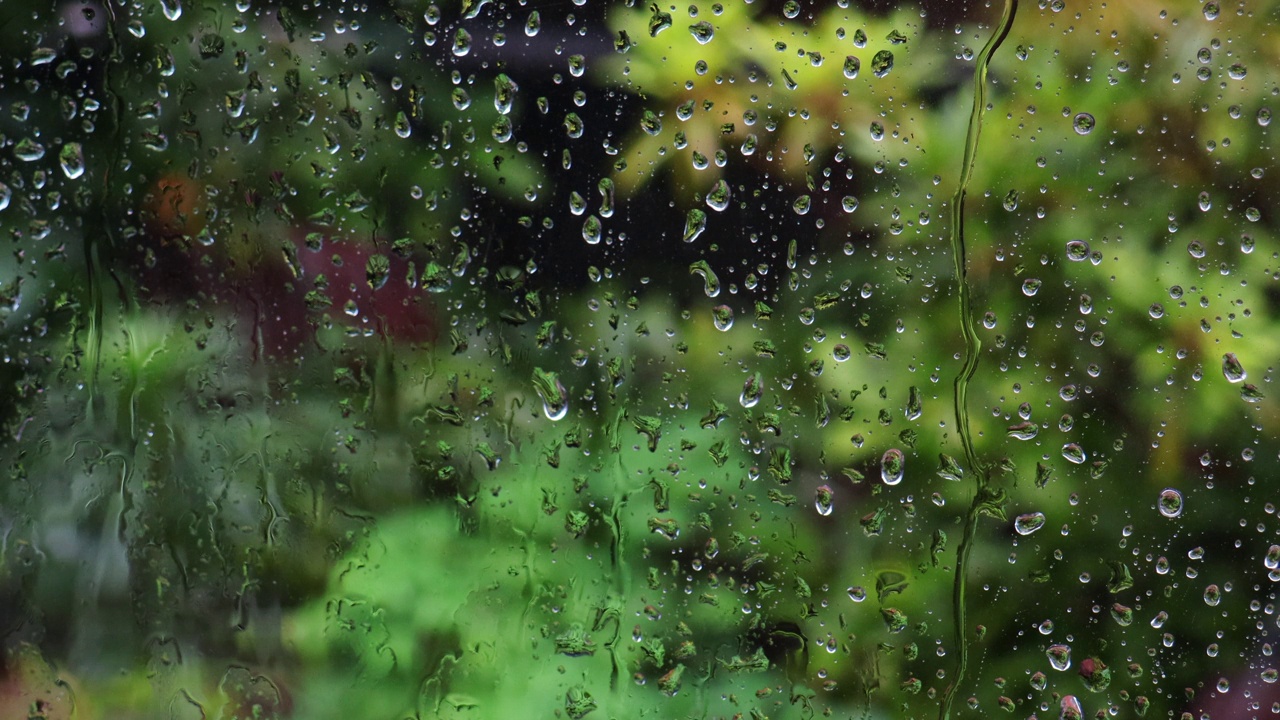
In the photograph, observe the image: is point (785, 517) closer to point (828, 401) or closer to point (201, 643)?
point (828, 401)

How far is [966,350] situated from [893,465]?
10 centimetres

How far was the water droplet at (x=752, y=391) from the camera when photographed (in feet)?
2.11

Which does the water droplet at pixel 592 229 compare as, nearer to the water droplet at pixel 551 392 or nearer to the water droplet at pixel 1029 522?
the water droplet at pixel 551 392

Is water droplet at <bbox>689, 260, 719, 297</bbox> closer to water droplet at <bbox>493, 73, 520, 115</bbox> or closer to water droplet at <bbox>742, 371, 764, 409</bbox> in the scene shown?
water droplet at <bbox>742, 371, 764, 409</bbox>

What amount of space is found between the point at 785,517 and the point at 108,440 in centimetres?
54

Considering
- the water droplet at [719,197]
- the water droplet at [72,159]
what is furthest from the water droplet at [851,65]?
the water droplet at [72,159]

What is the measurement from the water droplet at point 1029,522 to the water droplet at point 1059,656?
91mm

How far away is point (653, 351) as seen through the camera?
2.11 ft

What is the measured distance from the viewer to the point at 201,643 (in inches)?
26.9

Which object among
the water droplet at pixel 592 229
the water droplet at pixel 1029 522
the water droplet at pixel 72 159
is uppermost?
the water droplet at pixel 72 159

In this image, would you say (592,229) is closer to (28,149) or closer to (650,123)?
(650,123)

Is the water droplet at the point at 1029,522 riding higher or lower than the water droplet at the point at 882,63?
lower

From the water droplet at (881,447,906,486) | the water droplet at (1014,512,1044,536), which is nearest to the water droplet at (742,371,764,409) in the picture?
the water droplet at (881,447,906,486)

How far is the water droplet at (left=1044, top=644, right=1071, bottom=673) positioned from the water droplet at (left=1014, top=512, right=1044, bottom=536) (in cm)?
9
